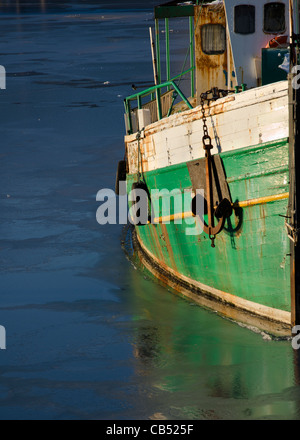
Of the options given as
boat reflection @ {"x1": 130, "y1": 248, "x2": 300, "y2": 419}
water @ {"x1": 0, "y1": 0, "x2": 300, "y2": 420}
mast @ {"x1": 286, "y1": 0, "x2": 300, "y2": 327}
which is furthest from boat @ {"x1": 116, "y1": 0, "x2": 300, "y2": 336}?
water @ {"x1": 0, "y1": 0, "x2": 300, "y2": 420}

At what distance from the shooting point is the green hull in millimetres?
9555

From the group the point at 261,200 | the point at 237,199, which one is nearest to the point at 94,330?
the point at 237,199

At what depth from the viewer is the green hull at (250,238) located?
31.3 feet

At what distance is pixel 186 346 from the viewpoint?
32.9 ft

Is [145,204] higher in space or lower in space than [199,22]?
lower

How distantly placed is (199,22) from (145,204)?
11.4ft

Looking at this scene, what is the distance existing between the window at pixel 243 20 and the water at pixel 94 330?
4276mm

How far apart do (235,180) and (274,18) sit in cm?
365

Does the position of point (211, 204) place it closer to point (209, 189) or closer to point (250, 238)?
point (209, 189)

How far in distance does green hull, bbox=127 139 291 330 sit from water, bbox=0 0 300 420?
0.52 m

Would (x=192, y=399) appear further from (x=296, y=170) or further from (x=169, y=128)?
(x=169, y=128)

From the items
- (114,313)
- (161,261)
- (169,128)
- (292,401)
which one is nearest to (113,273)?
(161,261)

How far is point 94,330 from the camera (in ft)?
35.0
